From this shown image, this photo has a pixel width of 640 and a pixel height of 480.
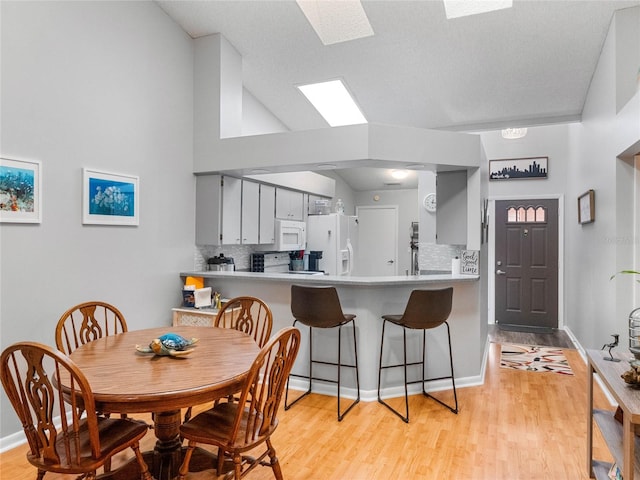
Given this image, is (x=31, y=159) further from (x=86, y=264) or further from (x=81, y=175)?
(x=86, y=264)

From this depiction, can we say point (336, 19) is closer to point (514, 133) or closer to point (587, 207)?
point (587, 207)

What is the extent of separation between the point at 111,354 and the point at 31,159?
4.82ft

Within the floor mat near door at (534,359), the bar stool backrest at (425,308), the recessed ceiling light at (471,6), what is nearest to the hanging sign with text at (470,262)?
the bar stool backrest at (425,308)

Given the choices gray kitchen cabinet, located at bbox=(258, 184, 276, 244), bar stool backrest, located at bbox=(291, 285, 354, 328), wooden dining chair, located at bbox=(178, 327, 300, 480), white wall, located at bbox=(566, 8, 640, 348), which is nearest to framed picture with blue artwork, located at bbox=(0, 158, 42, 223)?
wooden dining chair, located at bbox=(178, 327, 300, 480)

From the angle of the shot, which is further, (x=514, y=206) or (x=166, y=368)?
(x=514, y=206)

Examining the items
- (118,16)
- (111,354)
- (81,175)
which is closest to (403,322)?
(111,354)

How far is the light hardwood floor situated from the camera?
222 cm

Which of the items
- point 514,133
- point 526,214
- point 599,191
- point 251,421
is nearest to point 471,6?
point 599,191

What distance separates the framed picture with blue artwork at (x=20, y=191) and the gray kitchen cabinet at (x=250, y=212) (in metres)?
2.05

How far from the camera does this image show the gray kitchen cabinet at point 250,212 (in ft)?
14.5

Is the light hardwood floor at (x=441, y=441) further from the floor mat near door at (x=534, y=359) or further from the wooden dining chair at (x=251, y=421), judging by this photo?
the floor mat near door at (x=534, y=359)

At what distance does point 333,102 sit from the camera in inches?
204

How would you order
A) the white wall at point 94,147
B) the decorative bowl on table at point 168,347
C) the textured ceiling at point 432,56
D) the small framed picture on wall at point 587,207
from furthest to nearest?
the small framed picture on wall at point 587,207
the textured ceiling at point 432,56
the white wall at point 94,147
the decorative bowl on table at point 168,347

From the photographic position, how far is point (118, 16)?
125 inches
